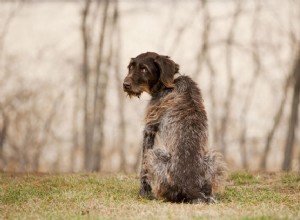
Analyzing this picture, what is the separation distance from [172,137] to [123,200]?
4.28 feet

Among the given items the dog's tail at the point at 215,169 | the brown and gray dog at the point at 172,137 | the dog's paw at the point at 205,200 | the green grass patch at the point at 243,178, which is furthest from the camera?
the green grass patch at the point at 243,178

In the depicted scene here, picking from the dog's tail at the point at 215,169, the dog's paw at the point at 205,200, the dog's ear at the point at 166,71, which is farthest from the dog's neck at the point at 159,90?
A: the dog's paw at the point at 205,200

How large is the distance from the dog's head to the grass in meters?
1.90

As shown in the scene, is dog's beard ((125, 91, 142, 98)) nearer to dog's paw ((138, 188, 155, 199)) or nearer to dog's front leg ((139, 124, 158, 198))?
dog's front leg ((139, 124, 158, 198))

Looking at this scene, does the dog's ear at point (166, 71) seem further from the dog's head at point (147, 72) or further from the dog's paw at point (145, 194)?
the dog's paw at point (145, 194)

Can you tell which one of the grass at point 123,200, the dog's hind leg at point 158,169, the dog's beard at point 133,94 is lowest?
the grass at point 123,200

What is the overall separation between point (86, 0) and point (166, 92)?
16.7 meters

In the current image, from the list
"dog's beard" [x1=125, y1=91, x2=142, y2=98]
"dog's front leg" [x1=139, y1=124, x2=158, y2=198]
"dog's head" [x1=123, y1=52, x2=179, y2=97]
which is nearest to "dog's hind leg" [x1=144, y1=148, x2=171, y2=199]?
"dog's front leg" [x1=139, y1=124, x2=158, y2=198]

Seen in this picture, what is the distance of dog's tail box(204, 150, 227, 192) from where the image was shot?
9195 mm

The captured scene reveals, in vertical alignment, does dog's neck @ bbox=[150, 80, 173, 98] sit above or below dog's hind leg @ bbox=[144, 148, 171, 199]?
above

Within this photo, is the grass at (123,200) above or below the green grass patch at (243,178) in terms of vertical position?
below

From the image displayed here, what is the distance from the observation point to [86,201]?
8781 mm

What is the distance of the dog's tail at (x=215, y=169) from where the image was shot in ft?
30.2

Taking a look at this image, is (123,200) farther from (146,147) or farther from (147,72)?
(147,72)
